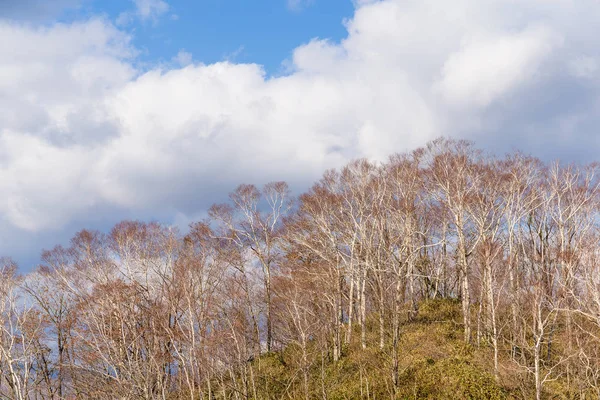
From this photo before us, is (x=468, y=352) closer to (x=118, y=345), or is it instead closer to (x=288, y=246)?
(x=288, y=246)

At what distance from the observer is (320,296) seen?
119 feet

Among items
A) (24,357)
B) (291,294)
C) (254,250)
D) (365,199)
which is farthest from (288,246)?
(24,357)

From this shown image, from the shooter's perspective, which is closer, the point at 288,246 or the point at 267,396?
the point at 267,396

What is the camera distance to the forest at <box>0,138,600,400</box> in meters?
29.8

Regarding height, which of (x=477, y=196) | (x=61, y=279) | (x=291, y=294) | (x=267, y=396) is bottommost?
(x=267, y=396)

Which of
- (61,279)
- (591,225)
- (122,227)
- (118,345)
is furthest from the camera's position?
(122,227)

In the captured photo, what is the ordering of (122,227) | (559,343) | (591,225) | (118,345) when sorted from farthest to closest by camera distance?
(122,227)
(591,225)
(559,343)
(118,345)

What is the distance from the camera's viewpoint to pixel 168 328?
1228 inches

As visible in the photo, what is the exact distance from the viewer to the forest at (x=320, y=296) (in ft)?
97.7

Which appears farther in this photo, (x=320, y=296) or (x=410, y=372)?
(x=320, y=296)

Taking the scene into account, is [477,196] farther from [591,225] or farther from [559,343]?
[559,343]

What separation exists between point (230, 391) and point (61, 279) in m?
16.7

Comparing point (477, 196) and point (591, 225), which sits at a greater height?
point (477, 196)

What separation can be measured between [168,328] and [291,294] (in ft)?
28.1
